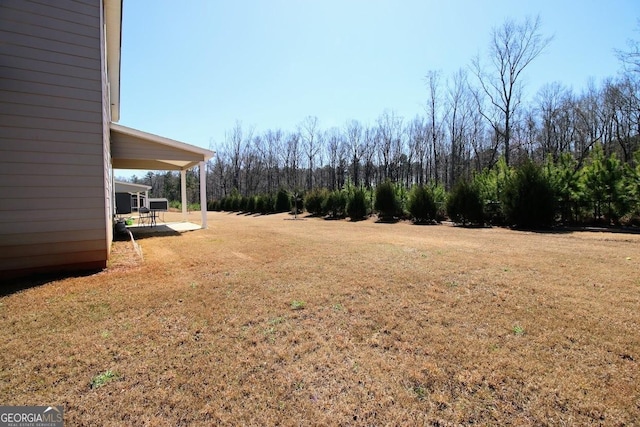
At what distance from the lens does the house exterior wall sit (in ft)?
13.7

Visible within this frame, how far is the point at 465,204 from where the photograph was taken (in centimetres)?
1375

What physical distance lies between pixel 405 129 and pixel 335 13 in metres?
31.8

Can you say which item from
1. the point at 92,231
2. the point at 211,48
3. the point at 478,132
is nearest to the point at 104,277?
the point at 92,231

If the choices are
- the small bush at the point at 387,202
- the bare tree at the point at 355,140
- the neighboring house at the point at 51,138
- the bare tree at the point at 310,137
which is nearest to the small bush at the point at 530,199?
the small bush at the point at 387,202

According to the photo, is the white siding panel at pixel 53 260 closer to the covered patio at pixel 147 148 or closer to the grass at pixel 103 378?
the grass at pixel 103 378

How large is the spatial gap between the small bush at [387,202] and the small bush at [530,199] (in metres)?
6.02

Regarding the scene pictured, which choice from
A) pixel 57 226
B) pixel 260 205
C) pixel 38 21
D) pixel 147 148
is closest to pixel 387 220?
pixel 147 148

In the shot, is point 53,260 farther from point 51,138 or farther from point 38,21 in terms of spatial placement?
point 38,21

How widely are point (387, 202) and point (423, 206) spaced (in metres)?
2.45

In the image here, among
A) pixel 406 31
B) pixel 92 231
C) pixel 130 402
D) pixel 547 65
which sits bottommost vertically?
pixel 130 402

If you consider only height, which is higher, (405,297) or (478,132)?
(478,132)

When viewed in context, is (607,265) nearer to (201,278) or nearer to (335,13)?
(201,278)

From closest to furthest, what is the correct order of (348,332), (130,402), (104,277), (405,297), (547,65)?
(130,402) < (348,332) < (405,297) < (104,277) < (547,65)

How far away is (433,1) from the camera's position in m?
9.23
